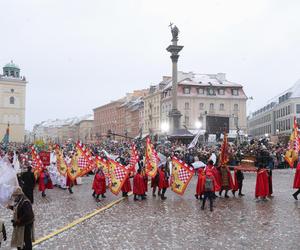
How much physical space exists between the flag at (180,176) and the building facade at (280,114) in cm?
4556

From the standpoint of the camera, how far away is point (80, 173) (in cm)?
1983

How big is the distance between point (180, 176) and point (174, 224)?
19.2 ft

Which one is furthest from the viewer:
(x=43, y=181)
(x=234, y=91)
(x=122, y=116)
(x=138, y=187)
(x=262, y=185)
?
(x=122, y=116)

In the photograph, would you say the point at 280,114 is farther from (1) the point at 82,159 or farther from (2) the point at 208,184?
(2) the point at 208,184

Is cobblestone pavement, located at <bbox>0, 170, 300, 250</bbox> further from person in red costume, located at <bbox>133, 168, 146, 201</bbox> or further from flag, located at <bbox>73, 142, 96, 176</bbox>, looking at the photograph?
flag, located at <bbox>73, 142, 96, 176</bbox>

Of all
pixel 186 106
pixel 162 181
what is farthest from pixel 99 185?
pixel 186 106

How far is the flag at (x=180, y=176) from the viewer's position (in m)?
17.3

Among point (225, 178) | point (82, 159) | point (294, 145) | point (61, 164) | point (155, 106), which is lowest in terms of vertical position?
point (225, 178)

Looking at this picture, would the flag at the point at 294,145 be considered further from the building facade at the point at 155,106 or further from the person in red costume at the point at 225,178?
the building facade at the point at 155,106

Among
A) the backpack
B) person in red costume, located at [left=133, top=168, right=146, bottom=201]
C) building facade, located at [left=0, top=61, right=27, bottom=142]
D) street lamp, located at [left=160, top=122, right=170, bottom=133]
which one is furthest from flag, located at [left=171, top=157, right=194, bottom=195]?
building facade, located at [left=0, top=61, right=27, bottom=142]

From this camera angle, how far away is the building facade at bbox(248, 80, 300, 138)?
236ft

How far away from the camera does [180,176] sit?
17.4 m

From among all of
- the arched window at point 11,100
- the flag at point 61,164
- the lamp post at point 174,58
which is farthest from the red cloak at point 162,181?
the arched window at point 11,100

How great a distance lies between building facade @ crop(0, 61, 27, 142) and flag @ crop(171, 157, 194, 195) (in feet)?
280
